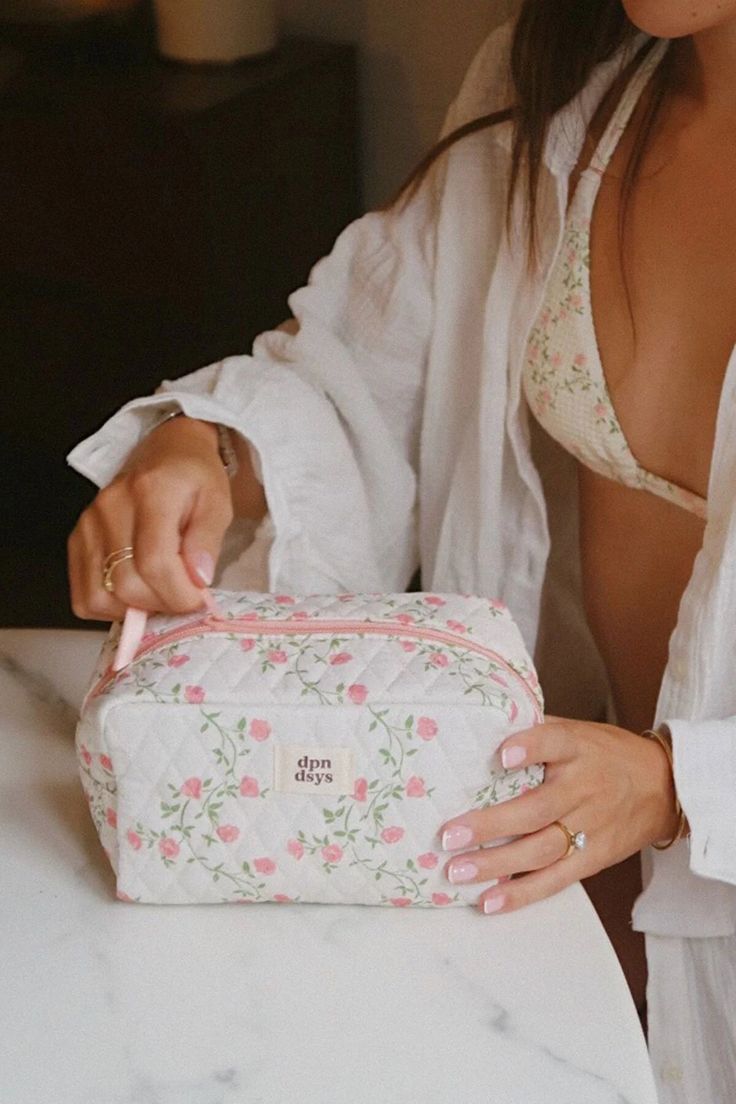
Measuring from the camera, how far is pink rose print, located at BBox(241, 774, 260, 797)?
0.67 m

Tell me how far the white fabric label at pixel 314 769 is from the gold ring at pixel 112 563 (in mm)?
185

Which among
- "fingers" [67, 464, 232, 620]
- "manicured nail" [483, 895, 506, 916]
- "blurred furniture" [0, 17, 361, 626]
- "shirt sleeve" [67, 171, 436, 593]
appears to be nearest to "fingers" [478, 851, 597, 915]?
"manicured nail" [483, 895, 506, 916]

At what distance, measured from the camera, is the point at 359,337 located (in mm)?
1106

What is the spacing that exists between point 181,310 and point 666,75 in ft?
3.03

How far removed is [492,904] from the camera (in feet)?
2.30

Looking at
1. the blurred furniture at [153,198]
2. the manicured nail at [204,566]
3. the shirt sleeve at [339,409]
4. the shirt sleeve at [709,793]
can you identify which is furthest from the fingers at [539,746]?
the blurred furniture at [153,198]

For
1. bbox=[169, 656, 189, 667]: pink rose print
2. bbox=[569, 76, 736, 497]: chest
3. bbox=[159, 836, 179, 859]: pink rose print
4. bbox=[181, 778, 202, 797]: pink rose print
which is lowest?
bbox=[159, 836, 179, 859]: pink rose print

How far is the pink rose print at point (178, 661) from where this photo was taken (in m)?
0.69

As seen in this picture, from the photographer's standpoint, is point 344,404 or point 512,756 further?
point 344,404

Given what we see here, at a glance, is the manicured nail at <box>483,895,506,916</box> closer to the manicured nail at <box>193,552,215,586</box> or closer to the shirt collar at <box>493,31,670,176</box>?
the manicured nail at <box>193,552,215,586</box>

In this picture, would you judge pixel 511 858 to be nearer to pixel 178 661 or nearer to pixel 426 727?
pixel 426 727

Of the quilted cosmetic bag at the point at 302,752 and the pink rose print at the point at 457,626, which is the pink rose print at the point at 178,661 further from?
the pink rose print at the point at 457,626

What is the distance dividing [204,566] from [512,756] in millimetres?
216

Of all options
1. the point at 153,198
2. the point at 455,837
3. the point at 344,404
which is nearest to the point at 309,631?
the point at 455,837
